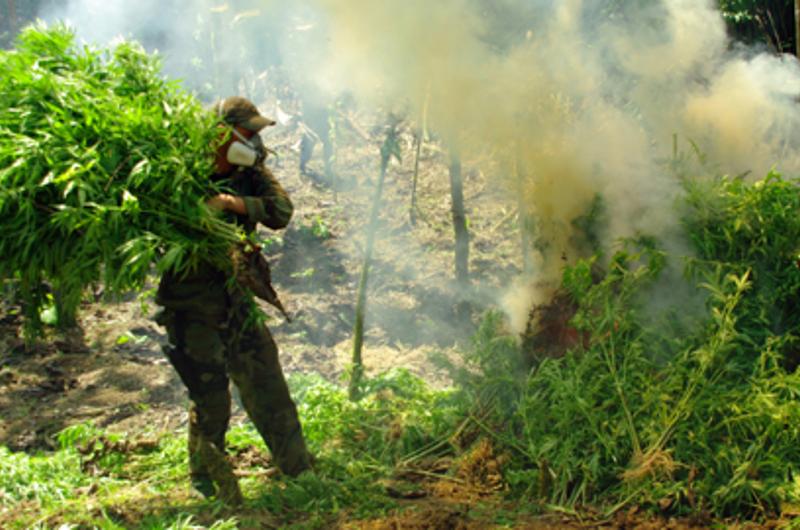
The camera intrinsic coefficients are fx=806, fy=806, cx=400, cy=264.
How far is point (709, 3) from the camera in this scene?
6.41 metres

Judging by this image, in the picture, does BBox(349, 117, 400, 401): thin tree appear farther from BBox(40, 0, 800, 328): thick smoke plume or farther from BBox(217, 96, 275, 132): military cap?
BBox(217, 96, 275, 132): military cap

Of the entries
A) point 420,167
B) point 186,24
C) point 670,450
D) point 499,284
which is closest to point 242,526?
point 670,450

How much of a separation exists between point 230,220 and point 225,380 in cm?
87

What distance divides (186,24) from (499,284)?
32.2 feet

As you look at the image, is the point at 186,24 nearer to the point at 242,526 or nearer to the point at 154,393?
the point at 154,393

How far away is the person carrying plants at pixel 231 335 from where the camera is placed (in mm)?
4227

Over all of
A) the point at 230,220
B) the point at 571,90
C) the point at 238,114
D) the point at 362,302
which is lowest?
the point at 362,302

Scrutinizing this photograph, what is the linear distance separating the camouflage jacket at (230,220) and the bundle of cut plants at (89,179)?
267 millimetres

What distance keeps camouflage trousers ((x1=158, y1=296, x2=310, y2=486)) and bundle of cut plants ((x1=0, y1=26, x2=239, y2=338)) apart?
49 cm

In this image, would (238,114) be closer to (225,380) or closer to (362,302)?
(225,380)

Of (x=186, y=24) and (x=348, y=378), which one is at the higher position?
(x=186, y=24)

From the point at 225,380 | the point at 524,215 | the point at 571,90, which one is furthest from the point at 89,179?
the point at 524,215

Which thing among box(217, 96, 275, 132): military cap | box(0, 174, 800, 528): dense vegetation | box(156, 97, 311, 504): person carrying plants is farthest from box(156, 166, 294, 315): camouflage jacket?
box(0, 174, 800, 528): dense vegetation

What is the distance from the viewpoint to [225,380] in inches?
172
